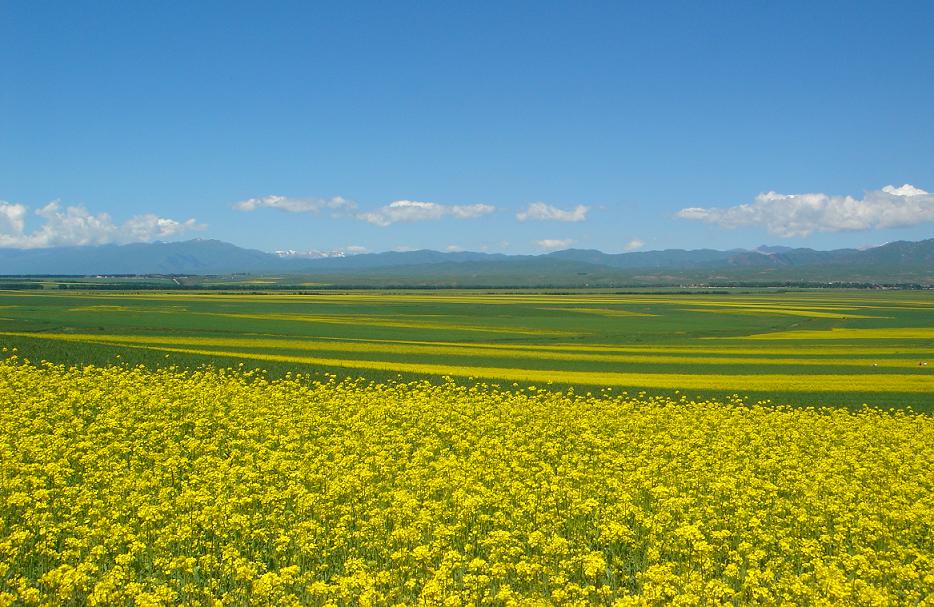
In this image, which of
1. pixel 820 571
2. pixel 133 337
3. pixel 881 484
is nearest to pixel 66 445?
pixel 820 571

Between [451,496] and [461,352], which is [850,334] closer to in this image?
[461,352]

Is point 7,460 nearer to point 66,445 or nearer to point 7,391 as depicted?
point 66,445

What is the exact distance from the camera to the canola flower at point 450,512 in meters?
11.1

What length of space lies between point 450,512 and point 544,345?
1781 inches

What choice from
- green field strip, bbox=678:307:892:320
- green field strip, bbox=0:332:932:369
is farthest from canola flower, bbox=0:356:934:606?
green field strip, bbox=678:307:892:320

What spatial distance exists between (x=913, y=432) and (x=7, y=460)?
2594 centimetres

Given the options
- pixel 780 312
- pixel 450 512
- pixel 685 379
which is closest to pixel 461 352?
pixel 685 379

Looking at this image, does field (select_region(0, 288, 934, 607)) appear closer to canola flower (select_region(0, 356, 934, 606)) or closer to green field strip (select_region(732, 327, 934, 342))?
canola flower (select_region(0, 356, 934, 606))

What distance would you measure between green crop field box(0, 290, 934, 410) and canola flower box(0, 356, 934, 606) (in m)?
15.8

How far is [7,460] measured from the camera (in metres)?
16.1

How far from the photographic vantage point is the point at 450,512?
14.0 metres

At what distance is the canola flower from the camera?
36.4 ft

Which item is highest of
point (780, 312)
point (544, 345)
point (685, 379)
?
point (780, 312)

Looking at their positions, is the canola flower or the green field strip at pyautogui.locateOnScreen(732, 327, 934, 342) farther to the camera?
the green field strip at pyautogui.locateOnScreen(732, 327, 934, 342)
